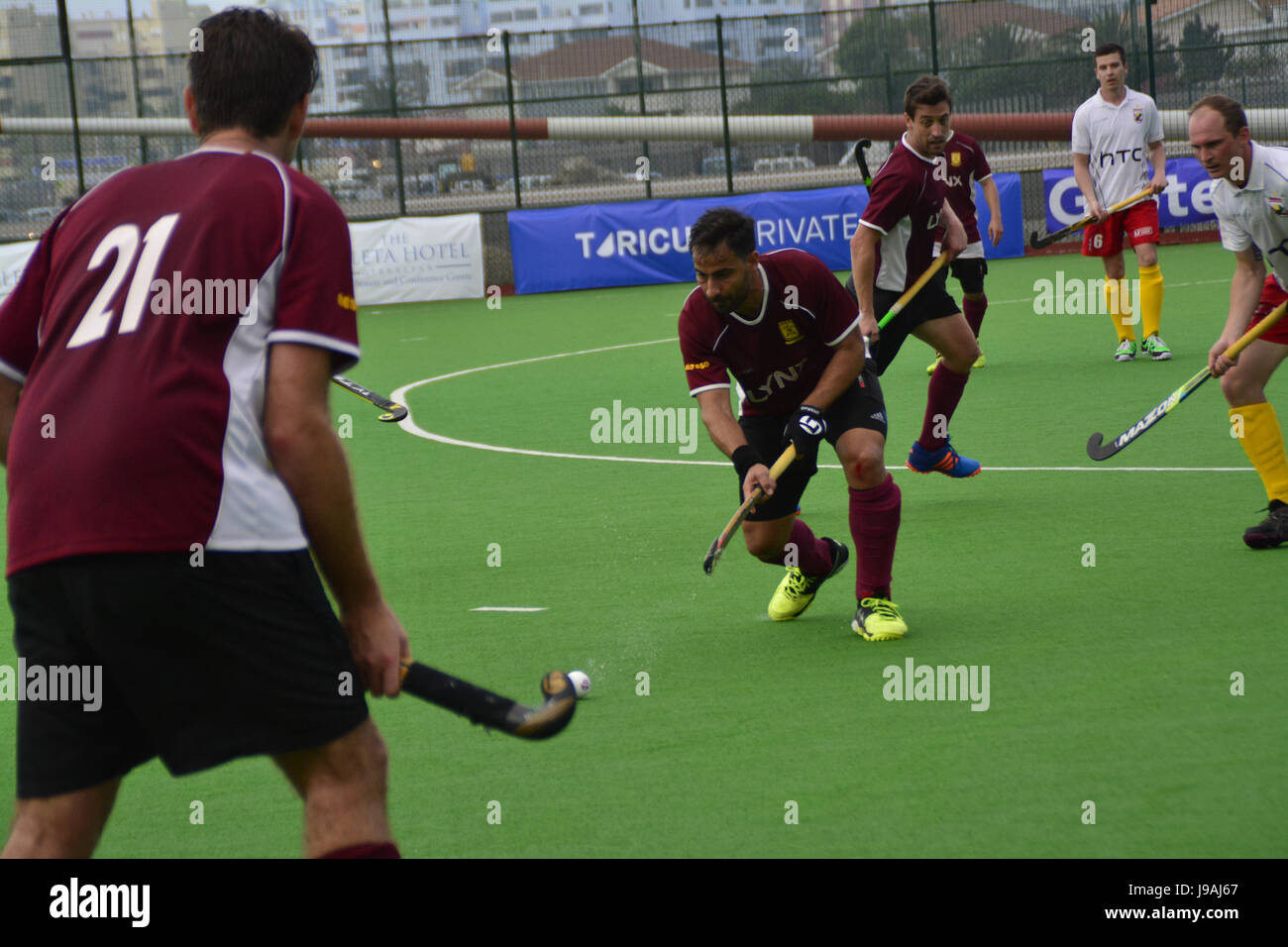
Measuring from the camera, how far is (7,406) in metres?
2.72

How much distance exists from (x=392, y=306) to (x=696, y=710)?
16.1 m

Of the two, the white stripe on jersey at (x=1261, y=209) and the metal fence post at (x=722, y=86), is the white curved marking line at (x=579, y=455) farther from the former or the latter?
the metal fence post at (x=722, y=86)

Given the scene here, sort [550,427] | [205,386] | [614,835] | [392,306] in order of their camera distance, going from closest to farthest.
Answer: [205,386], [614,835], [550,427], [392,306]

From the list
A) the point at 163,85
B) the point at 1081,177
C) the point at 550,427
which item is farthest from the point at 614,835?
the point at 163,85

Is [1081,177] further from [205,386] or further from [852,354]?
[205,386]

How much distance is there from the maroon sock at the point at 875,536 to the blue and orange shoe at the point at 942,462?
239 cm

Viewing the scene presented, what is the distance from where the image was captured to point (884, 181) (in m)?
7.63

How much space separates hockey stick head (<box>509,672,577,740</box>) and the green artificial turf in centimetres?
102

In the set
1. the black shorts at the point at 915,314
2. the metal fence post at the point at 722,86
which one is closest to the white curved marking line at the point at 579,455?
the black shorts at the point at 915,314

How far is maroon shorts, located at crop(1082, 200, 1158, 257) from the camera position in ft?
38.2

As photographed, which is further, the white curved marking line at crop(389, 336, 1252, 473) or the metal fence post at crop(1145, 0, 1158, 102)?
the metal fence post at crop(1145, 0, 1158, 102)

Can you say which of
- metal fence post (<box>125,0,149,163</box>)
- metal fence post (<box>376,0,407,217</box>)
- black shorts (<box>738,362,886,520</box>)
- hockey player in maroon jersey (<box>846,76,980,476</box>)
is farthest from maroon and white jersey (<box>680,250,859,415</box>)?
metal fence post (<box>125,0,149,163</box>)

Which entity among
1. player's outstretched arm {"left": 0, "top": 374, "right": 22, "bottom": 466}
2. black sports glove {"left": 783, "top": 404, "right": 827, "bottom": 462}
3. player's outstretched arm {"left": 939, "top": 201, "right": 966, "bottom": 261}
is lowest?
black sports glove {"left": 783, "top": 404, "right": 827, "bottom": 462}

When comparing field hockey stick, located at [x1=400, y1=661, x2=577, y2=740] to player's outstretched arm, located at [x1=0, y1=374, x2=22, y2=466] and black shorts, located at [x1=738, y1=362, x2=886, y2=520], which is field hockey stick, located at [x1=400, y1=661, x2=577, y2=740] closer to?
player's outstretched arm, located at [x1=0, y1=374, x2=22, y2=466]
